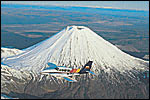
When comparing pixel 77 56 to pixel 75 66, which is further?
pixel 77 56

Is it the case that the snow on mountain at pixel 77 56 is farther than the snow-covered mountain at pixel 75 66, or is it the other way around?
the snow on mountain at pixel 77 56

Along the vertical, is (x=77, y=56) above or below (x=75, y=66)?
above

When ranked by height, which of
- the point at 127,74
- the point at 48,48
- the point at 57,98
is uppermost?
the point at 48,48

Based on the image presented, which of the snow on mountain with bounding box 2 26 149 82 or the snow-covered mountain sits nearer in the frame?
the snow-covered mountain

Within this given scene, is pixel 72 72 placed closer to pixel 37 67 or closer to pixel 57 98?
pixel 57 98

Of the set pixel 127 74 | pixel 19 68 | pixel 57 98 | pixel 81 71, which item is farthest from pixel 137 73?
pixel 19 68
